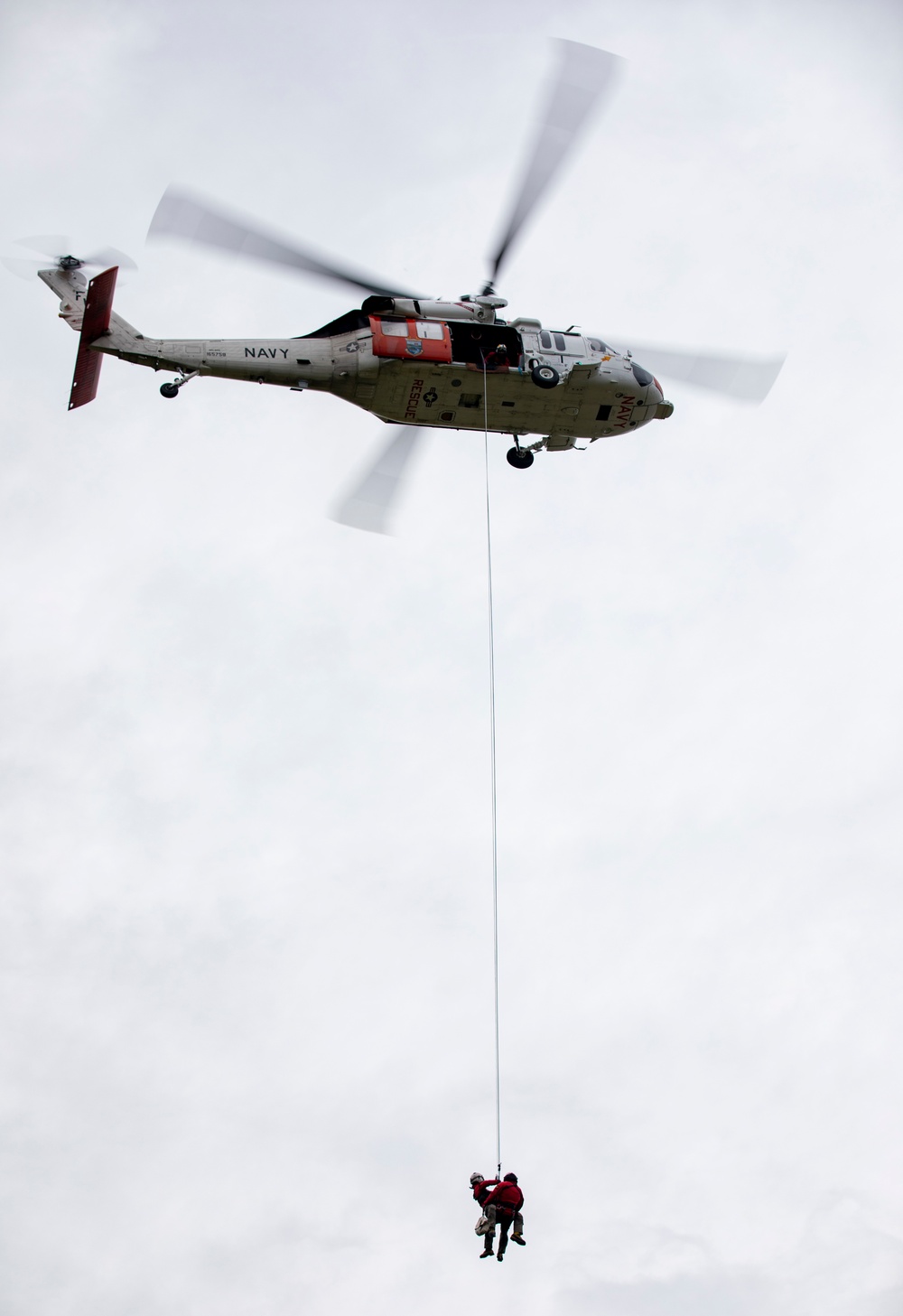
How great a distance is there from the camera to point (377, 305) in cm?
2309

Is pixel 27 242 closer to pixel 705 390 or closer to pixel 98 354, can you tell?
pixel 98 354

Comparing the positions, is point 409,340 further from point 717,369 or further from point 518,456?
point 717,369

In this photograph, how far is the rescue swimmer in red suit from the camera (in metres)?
18.5

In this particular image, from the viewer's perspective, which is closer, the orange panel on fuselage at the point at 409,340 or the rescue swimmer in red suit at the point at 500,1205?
the rescue swimmer in red suit at the point at 500,1205

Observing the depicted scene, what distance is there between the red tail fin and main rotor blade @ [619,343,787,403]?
32.2ft

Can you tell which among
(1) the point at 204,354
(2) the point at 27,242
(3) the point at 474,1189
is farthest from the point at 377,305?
(3) the point at 474,1189

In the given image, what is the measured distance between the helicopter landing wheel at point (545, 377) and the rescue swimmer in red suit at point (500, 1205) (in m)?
13.4

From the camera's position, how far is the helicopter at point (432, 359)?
21531mm

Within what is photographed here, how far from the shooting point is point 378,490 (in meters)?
25.6

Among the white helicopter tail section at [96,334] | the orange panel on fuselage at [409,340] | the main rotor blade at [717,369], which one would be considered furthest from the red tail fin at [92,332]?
the main rotor blade at [717,369]

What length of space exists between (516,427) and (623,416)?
2140mm

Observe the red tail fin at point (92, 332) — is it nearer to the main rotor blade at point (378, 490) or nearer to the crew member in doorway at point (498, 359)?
the main rotor blade at point (378, 490)

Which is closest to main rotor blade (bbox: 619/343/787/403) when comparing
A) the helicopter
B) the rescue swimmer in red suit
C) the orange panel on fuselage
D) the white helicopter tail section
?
the helicopter

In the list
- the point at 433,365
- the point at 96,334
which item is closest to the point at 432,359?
the point at 433,365
